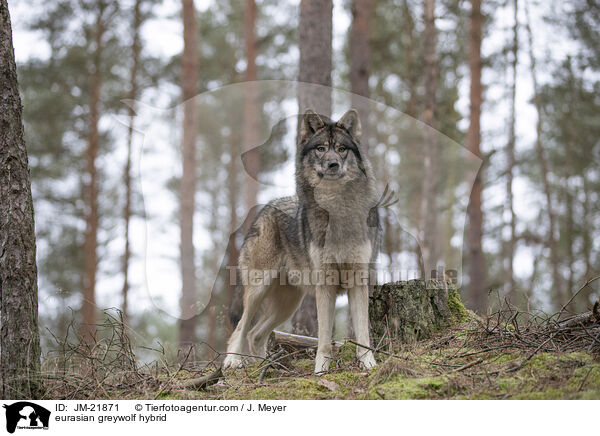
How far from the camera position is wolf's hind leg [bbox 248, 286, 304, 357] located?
19.4ft

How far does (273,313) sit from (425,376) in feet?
8.41

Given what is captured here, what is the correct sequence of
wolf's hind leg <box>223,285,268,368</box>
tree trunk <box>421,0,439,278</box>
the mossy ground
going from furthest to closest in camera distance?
1. tree trunk <box>421,0,439,278</box>
2. wolf's hind leg <box>223,285,268,368</box>
3. the mossy ground

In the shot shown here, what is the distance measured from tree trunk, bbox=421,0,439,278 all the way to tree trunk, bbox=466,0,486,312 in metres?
2.81

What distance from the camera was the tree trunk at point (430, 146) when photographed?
10.4 metres

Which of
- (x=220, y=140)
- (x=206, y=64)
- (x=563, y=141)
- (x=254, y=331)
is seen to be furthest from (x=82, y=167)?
(x=563, y=141)

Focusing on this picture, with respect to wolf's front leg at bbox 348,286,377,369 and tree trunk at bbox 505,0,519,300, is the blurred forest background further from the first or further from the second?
wolf's front leg at bbox 348,286,377,369

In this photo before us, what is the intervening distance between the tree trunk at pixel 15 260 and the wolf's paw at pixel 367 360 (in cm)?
249

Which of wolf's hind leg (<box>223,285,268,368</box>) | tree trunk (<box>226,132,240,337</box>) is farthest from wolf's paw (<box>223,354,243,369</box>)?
tree trunk (<box>226,132,240,337</box>)

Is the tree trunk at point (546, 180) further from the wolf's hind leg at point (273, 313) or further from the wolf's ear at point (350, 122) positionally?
the wolf's ear at point (350, 122)

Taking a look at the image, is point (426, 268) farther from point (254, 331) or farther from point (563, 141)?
point (563, 141)

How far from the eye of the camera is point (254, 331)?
19.6 feet

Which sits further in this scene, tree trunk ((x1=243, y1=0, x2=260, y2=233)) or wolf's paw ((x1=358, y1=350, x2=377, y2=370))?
tree trunk ((x1=243, y1=0, x2=260, y2=233))

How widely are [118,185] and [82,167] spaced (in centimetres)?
106

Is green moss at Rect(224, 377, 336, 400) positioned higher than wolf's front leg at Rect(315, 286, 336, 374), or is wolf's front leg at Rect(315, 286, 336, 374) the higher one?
wolf's front leg at Rect(315, 286, 336, 374)
